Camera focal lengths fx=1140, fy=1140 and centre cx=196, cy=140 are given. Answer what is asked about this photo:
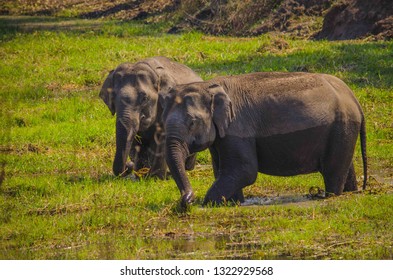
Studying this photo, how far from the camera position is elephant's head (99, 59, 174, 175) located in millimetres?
15414

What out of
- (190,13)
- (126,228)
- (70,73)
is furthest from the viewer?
(190,13)

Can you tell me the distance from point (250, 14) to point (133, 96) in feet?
50.8

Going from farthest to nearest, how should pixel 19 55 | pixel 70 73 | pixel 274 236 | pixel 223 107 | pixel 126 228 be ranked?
pixel 19 55 < pixel 70 73 < pixel 223 107 < pixel 126 228 < pixel 274 236

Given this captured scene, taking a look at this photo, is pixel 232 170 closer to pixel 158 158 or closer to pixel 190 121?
pixel 190 121

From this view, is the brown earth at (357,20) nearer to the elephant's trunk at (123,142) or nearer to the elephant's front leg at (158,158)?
the elephant's front leg at (158,158)

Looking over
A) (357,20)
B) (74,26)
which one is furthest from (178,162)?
(74,26)

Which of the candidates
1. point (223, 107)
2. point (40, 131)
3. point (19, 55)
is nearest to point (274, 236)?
point (223, 107)

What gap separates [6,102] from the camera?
843 inches

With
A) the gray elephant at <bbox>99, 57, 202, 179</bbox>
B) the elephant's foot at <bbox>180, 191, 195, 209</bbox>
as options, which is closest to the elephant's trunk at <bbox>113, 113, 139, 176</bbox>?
the gray elephant at <bbox>99, 57, 202, 179</bbox>

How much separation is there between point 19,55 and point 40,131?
24.8 ft

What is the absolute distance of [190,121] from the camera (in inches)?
518

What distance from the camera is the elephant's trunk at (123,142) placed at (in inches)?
598

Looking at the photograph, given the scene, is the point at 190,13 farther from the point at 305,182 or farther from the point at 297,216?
the point at 297,216

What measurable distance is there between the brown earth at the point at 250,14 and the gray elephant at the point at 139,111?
10709 millimetres
